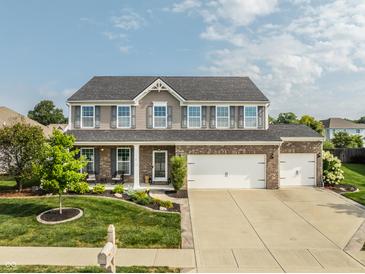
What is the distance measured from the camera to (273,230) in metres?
11.1

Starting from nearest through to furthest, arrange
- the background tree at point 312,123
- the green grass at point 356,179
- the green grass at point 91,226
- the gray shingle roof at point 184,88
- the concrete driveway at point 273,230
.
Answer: the concrete driveway at point 273,230
the green grass at point 91,226
the green grass at point 356,179
the gray shingle roof at point 184,88
the background tree at point 312,123

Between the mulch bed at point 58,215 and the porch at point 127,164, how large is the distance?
237 inches

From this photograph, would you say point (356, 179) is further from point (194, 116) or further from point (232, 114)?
point (194, 116)

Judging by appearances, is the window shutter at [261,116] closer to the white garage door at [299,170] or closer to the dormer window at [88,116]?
the white garage door at [299,170]

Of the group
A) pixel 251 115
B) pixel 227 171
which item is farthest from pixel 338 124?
pixel 227 171

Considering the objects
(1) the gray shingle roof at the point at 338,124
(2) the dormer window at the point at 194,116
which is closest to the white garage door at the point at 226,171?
(2) the dormer window at the point at 194,116

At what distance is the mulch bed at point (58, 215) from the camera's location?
11.7m

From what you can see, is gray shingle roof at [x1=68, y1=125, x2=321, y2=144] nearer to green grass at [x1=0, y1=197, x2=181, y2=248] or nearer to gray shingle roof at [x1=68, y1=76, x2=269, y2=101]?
gray shingle roof at [x1=68, y1=76, x2=269, y2=101]

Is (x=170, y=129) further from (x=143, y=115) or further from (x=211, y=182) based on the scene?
(x=211, y=182)

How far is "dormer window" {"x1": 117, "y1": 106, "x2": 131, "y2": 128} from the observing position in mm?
20156

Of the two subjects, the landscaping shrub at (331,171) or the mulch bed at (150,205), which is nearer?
the mulch bed at (150,205)

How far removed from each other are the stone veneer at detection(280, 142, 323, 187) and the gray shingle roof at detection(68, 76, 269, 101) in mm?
3880

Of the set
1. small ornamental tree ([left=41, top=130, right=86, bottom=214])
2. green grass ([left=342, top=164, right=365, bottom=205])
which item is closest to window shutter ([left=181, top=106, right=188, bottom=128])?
small ornamental tree ([left=41, top=130, right=86, bottom=214])

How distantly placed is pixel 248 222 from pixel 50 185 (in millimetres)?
8792
